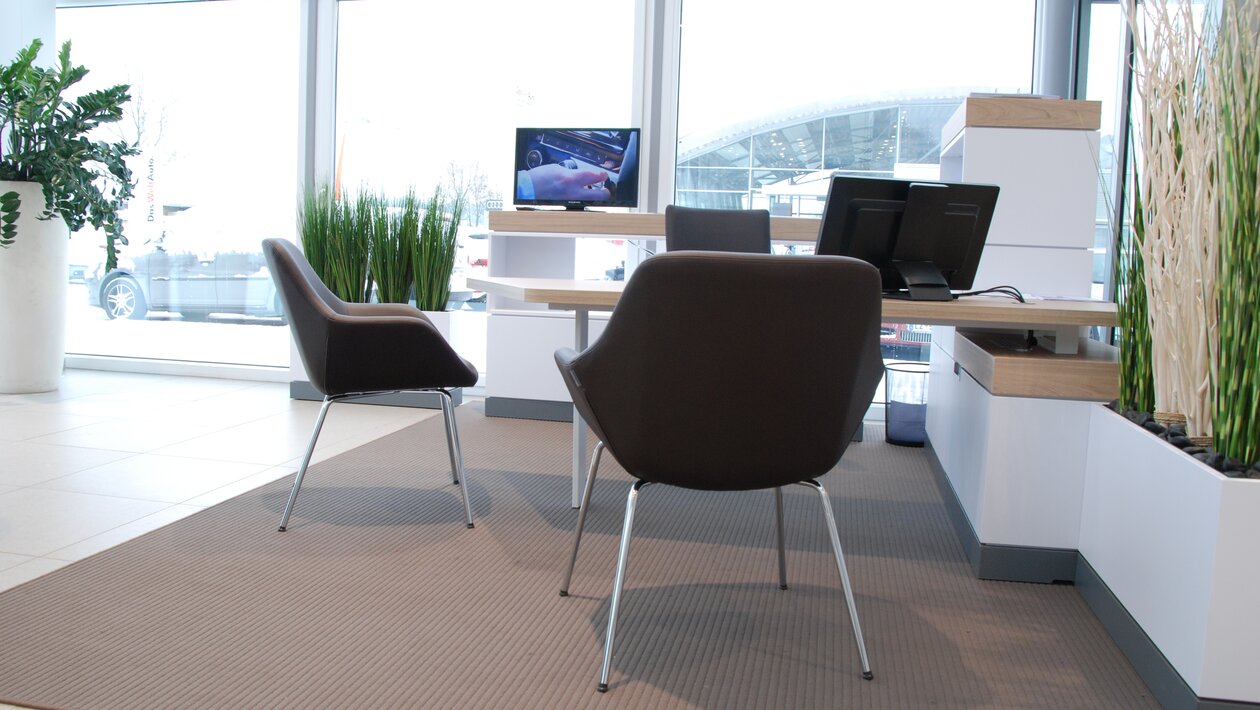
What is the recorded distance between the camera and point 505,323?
498cm

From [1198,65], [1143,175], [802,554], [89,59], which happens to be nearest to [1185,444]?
[1143,175]

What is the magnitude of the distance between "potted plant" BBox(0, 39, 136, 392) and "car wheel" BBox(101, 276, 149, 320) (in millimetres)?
1038

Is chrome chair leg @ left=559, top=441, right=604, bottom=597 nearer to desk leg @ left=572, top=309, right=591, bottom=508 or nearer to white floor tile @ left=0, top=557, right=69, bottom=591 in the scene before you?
desk leg @ left=572, top=309, right=591, bottom=508

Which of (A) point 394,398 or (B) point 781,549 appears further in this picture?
(A) point 394,398

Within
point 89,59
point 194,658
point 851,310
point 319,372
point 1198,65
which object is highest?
point 89,59

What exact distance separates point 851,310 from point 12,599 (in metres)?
2.04

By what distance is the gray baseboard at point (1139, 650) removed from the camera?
5.90 ft

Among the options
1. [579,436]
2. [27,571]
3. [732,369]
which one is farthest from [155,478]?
[732,369]

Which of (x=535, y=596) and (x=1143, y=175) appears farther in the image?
(x=535, y=596)

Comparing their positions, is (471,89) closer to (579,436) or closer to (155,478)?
(155,478)

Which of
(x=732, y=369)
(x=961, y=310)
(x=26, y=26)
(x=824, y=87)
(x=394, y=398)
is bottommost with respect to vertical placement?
(x=394, y=398)

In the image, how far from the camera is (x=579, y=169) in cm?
516

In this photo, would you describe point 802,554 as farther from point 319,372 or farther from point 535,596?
point 319,372

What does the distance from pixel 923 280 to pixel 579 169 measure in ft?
9.01
